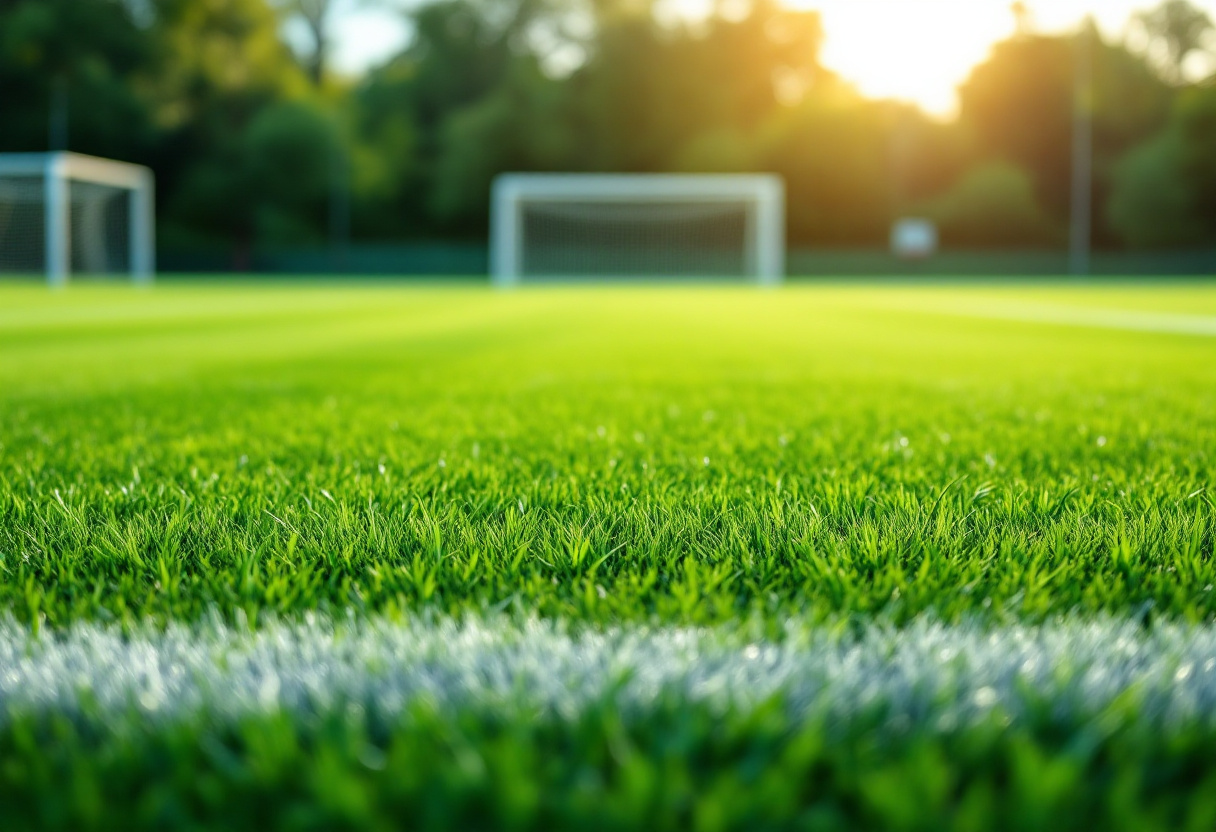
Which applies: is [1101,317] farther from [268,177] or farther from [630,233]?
[268,177]

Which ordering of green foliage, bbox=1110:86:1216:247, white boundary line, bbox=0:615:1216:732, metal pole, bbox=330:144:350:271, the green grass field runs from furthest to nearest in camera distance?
metal pole, bbox=330:144:350:271 → green foliage, bbox=1110:86:1216:247 → white boundary line, bbox=0:615:1216:732 → the green grass field

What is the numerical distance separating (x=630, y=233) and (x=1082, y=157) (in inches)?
628

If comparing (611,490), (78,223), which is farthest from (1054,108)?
(611,490)

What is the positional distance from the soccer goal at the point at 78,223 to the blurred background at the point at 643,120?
8.13m

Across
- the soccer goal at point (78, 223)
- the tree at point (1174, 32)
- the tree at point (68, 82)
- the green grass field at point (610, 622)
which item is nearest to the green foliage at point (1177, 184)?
the tree at point (1174, 32)

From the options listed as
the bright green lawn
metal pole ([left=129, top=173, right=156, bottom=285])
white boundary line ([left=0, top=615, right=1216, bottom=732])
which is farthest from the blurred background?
white boundary line ([left=0, top=615, right=1216, bottom=732])

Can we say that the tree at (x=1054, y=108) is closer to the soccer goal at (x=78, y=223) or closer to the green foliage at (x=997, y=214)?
the green foliage at (x=997, y=214)

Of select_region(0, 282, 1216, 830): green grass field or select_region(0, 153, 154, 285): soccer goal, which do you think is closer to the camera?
select_region(0, 282, 1216, 830): green grass field

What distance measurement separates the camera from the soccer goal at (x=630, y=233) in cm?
3009

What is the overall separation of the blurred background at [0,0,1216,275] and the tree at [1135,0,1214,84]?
0.08m

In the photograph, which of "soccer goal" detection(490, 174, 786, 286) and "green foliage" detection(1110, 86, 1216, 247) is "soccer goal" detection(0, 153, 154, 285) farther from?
"green foliage" detection(1110, 86, 1216, 247)

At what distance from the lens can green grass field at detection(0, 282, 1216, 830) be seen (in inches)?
33.7

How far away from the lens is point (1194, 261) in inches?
1351

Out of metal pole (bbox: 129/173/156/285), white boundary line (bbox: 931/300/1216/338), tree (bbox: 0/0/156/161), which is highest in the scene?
tree (bbox: 0/0/156/161)
